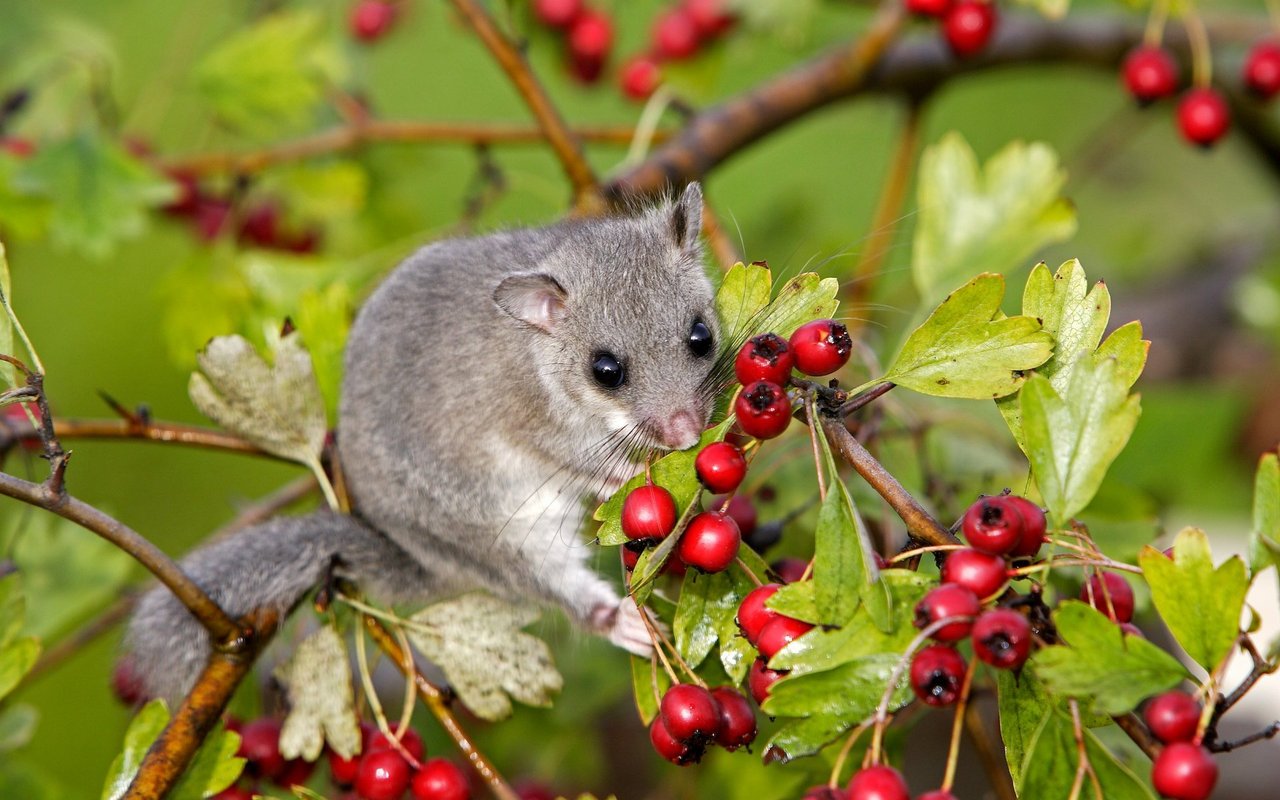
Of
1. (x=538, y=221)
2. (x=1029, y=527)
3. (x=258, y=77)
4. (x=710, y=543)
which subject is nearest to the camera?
(x=1029, y=527)

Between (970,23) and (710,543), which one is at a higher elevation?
(970,23)

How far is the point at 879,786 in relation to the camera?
1.05 metres

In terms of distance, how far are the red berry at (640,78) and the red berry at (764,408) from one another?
1.96 meters

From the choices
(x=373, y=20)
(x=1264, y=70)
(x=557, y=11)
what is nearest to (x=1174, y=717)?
(x=1264, y=70)

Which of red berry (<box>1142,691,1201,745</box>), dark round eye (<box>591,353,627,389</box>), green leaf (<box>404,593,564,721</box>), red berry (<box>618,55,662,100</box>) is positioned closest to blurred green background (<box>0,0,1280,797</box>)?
red berry (<box>618,55,662,100</box>)

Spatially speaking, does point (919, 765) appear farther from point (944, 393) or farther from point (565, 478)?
point (944, 393)

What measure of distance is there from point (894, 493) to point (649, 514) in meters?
0.26

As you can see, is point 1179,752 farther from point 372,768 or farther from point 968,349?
point 372,768

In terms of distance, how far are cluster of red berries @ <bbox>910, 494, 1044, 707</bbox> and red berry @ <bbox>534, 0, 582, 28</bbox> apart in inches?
89.4

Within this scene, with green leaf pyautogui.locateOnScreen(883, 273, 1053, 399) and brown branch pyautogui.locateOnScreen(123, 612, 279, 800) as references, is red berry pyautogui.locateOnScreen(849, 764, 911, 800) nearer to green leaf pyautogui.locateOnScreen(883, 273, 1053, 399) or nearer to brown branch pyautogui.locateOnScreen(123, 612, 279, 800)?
green leaf pyautogui.locateOnScreen(883, 273, 1053, 399)

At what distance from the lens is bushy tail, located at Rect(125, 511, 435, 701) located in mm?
1696

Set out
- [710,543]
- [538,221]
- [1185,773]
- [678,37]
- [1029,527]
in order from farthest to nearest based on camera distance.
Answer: [678,37] < [538,221] < [710,543] < [1029,527] < [1185,773]

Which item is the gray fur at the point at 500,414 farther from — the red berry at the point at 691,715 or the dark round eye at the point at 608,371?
the red berry at the point at 691,715

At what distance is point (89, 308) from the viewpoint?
419 centimetres
